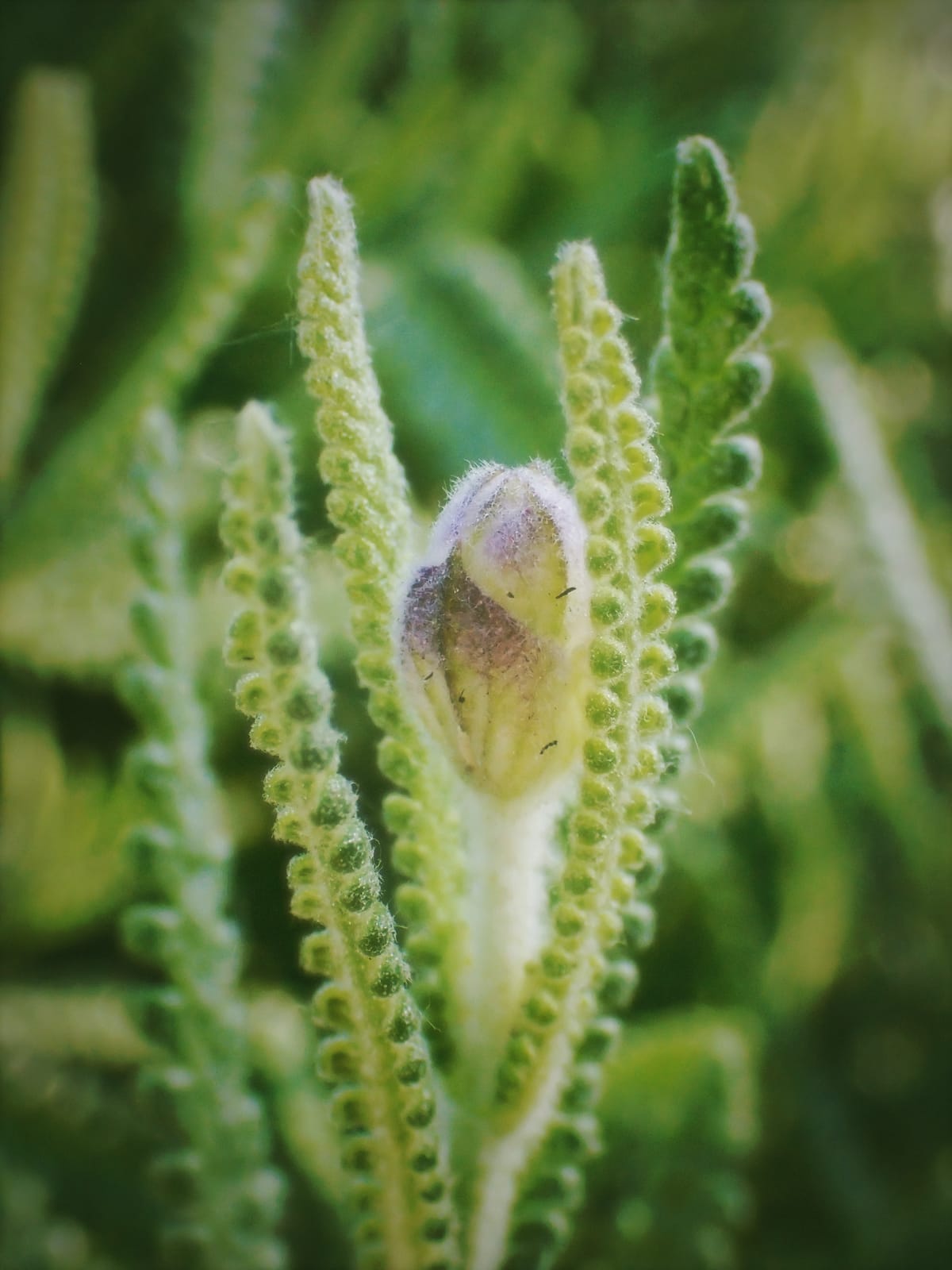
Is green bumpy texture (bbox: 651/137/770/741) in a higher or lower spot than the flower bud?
higher

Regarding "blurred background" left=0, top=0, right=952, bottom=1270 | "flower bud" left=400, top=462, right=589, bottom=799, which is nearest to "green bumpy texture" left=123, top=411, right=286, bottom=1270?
"blurred background" left=0, top=0, right=952, bottom=1270

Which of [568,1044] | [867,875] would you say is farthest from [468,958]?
[867,875]

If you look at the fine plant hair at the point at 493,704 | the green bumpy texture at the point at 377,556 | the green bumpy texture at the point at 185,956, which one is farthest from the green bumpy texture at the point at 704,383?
the green bumpy texture at the point at 185,956

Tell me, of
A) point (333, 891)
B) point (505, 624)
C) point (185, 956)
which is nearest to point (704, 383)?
point (505, 624)

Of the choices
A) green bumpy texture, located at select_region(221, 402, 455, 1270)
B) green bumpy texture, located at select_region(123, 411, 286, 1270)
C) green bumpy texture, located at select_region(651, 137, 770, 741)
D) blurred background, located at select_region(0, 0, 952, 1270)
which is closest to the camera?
green bumpy texture, located at select_region(221, 402, 455, 1270)

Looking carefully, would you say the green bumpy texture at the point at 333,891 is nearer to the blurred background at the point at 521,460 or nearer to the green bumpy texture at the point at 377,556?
the green bumpy texture at the point at 377,556

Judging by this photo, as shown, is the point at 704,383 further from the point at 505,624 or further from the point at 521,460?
the point at 521,460

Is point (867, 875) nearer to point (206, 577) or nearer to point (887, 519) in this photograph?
point (887, 519)

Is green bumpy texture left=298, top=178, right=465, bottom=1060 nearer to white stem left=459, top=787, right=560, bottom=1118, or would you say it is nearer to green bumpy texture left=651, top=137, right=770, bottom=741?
white stem left=459, top=787, right=560, bottom=1118
